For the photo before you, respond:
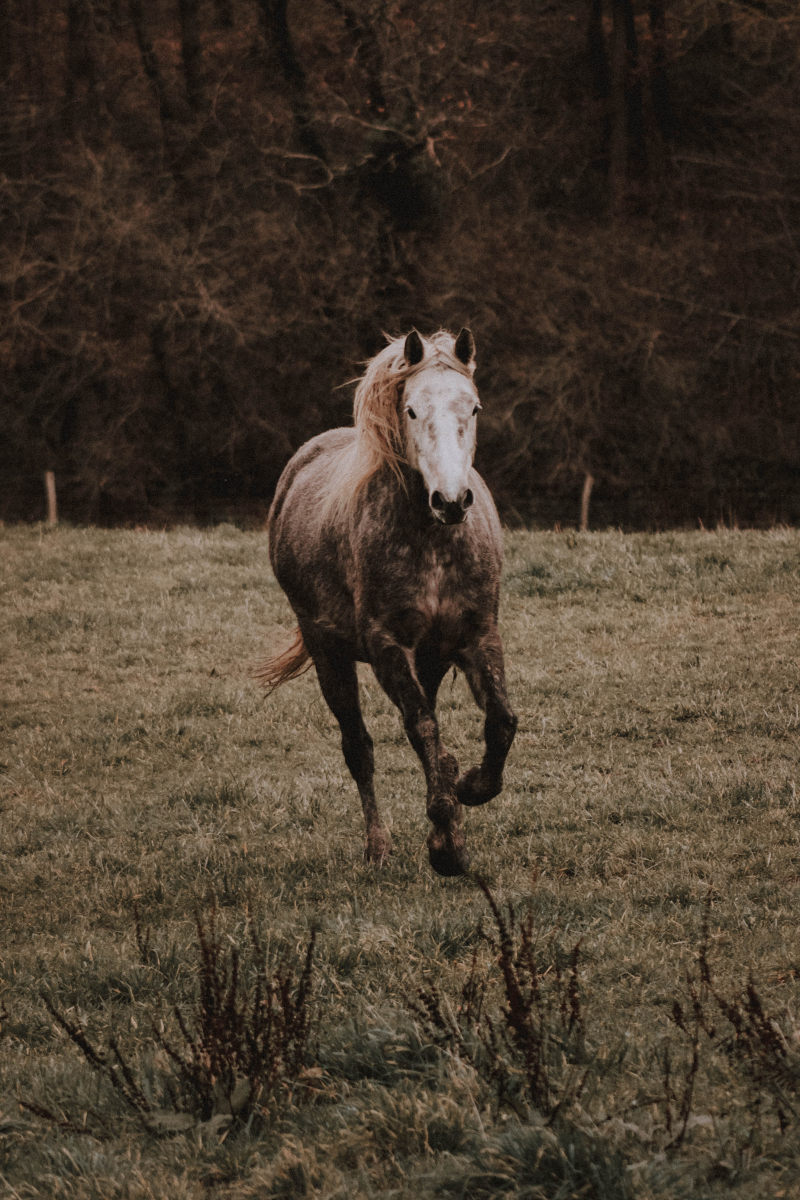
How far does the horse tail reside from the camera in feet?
23.8

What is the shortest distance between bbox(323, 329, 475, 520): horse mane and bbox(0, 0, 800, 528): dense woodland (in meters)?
16.5

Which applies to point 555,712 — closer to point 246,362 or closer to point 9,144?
point 246,362

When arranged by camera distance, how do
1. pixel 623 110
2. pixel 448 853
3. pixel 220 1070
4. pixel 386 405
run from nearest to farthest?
pixel 220 1070 → pixel 448 853 → pixel 386 405 → pixel 623 110

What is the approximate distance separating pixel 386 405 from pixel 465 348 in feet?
1.39

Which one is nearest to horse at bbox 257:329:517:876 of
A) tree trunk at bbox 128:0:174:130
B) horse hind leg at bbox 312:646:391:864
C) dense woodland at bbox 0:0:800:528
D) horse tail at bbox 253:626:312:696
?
horse hind leg at bbox 312:646:391:864

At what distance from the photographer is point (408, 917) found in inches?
181

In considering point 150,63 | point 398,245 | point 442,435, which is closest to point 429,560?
point 442,435

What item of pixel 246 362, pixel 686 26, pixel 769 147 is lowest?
pixel 246 362

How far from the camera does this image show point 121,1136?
318 centimetres

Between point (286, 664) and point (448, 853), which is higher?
point (286, 664)

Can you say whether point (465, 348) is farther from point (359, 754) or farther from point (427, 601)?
point (359, 754)

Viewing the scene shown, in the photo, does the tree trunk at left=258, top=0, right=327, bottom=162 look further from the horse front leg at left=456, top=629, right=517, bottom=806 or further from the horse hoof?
the horse front leg at left=456, top=629, right=517, bottom=806

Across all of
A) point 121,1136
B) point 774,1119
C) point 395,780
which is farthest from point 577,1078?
point 395,780

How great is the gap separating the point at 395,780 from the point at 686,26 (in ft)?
66.3
